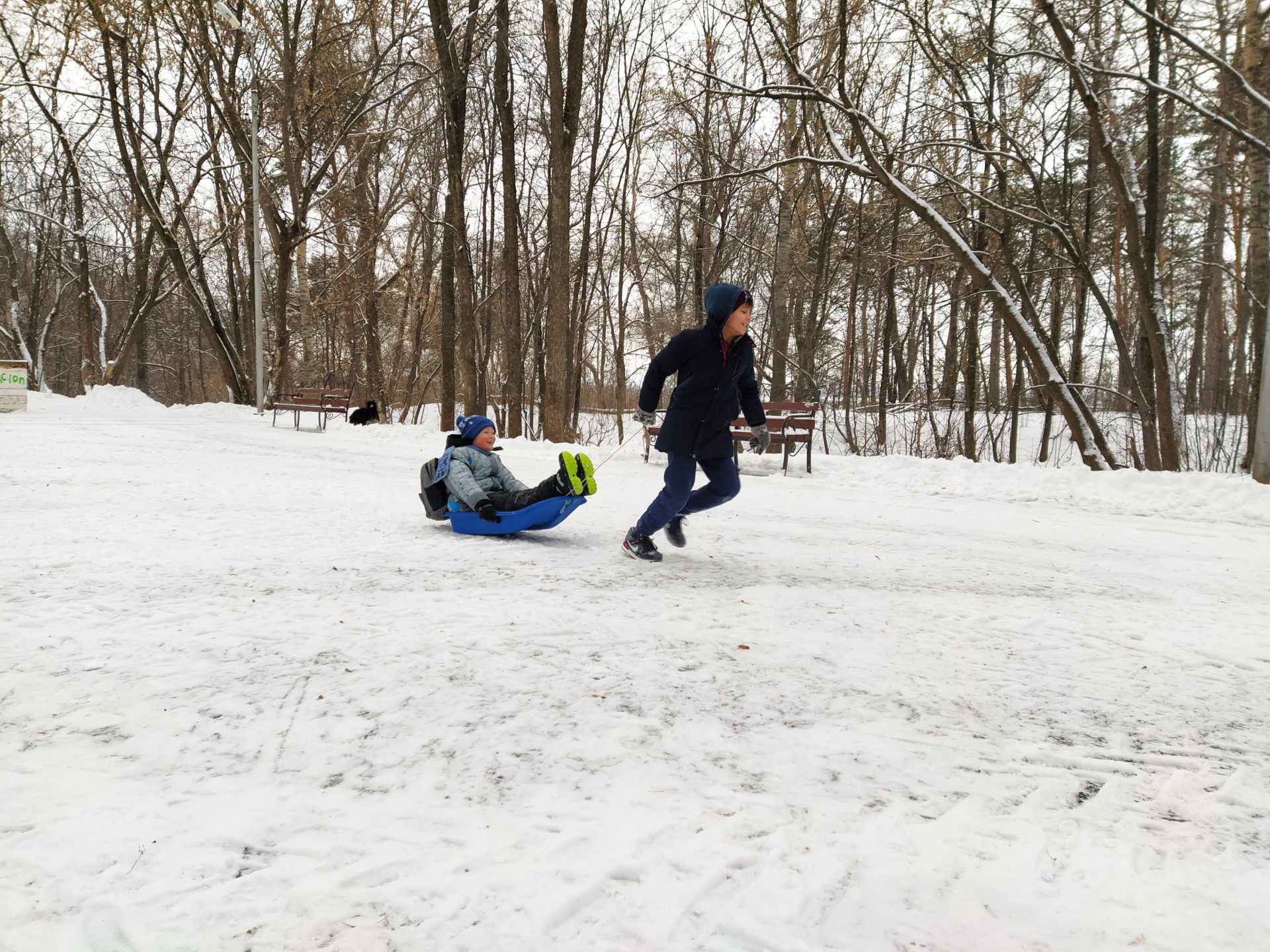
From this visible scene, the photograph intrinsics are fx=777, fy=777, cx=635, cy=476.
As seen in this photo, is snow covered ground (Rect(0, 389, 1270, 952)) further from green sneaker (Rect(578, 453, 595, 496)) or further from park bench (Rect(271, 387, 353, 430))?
park bench (Rect(271, 387, 353, 430))

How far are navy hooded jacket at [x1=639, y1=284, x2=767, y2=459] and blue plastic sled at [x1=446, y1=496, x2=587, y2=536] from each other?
0.87 meters

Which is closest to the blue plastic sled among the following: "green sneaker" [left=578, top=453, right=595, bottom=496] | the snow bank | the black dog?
"green sneaker" [left=578, top=453, right=595, bottom=496]

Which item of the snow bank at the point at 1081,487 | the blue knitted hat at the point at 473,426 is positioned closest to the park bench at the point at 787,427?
the snow bank at the point at 1081,487

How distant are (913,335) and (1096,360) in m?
5.45

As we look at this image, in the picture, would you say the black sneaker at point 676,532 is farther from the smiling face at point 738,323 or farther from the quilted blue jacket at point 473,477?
the smiling face at point 738,323

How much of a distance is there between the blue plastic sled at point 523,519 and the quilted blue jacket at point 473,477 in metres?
0.11

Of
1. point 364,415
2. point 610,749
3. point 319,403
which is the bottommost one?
point 610,749

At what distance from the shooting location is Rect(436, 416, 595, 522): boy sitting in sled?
5.23 m

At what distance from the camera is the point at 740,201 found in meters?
20.2

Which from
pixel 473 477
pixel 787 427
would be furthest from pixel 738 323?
pixel 787 427

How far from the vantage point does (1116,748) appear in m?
2.56

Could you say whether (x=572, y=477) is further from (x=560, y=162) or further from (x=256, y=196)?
(x=256, y=196)

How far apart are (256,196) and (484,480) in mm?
16729

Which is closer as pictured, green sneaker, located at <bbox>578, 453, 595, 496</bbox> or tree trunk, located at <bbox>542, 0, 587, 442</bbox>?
green sneaker, located at <bbox>578, 453, 595, 496</bbox>
